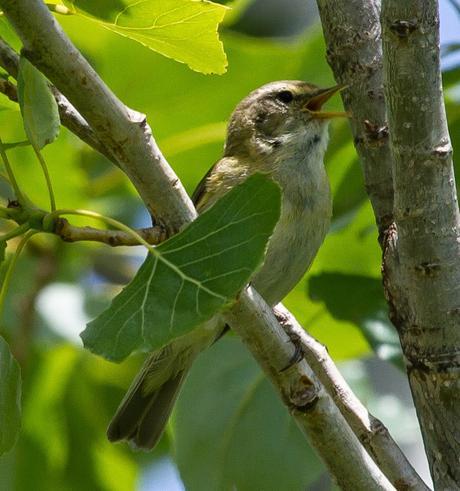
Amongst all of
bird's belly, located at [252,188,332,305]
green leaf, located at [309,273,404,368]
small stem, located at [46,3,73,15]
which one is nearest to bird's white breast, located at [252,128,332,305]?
bird's belly, located at [252,188,332,305]

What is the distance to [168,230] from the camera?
7.72 feet

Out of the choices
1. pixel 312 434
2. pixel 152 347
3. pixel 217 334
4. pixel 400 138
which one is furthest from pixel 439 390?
pixel 217 334

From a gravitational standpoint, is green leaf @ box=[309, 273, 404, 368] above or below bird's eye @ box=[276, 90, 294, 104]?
below

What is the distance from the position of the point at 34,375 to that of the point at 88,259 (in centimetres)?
66

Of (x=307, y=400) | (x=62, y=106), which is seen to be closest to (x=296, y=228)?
(x=62, y=106)

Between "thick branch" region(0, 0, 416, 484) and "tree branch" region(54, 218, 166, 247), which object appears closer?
"thick branch" region(0, 0, 416, 484)

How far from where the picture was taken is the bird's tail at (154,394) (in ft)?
13.6

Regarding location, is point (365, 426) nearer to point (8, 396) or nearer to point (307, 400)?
point (307, 400)

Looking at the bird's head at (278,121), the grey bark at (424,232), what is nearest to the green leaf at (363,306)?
the bird's head at (278,121)

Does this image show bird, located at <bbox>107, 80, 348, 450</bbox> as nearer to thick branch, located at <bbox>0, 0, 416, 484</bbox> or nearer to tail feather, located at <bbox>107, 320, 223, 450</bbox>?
tail feather, located at <bbox>107, 320, 223, 450</bbox>

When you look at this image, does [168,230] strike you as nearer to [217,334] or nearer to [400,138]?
[400,138]

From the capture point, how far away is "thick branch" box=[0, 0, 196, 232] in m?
2.10

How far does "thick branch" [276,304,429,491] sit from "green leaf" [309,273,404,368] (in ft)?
2.22

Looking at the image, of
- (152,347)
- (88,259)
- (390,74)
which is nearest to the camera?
(152,347)
